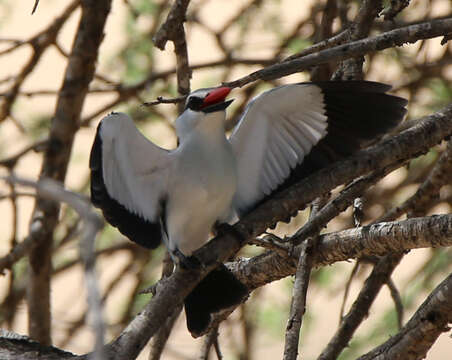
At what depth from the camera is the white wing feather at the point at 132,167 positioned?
2.83 m

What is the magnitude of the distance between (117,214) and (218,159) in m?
0.41

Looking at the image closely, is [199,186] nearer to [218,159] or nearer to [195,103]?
[218,159]

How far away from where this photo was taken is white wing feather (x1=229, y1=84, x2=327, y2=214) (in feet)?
9.77

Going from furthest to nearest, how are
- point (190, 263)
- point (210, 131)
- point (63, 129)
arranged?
point (63, 129) → point (210, 131) → point (190, 263)

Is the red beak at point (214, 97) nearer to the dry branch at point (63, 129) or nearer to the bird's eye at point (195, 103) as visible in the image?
the bird's eye at point (195, 103)

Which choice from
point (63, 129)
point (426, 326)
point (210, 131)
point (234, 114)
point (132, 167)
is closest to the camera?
point (426, 326)

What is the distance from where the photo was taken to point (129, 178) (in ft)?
9.98

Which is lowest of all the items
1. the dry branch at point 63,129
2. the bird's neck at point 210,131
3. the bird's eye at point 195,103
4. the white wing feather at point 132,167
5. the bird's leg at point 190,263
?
the bird's leg at point 190,263

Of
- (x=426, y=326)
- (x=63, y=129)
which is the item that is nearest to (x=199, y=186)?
(x=426, y=326)

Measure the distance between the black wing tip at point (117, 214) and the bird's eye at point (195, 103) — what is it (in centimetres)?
45

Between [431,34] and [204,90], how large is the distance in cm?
100

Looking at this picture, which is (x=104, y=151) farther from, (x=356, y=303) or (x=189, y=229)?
(x=356, y=303)

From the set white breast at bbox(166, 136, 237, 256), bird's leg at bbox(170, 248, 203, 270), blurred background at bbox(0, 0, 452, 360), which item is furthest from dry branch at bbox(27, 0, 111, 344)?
bird's leg at bbox(170, 248, 203, 270)

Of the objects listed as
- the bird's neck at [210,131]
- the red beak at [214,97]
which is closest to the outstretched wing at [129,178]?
the bird's neck at [210,131]
